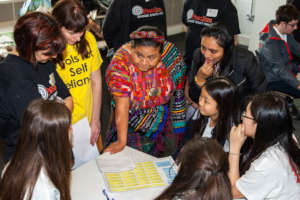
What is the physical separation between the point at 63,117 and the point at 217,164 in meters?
0.66

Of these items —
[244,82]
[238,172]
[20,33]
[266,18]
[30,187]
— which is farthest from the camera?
[266,18]

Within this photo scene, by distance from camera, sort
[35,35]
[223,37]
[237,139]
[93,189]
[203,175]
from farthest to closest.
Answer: [223,37]
[237,139]
[93,189]
[35,35]
[203,175]

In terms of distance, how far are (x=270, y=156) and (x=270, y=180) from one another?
11cm

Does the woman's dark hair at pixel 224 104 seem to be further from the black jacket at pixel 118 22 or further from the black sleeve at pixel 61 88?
the black jacket at pixel 118 22

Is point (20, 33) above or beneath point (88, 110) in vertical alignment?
above

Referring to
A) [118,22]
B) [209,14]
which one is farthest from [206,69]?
[118,22]

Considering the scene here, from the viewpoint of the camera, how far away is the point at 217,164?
1.30 m

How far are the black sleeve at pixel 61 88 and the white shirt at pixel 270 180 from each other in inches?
40.1

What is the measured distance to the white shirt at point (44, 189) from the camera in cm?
144

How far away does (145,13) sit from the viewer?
3.07 meters

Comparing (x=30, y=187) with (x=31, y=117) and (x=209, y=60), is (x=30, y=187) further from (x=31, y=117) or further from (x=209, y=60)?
(x=209, y=60)

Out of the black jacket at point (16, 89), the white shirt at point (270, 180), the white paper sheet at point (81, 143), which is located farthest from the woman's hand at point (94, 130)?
the white shirt at point (270, 180)

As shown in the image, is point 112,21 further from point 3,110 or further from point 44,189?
point 44,189

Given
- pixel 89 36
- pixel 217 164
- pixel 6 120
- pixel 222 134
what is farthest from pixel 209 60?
pixel 6 120
